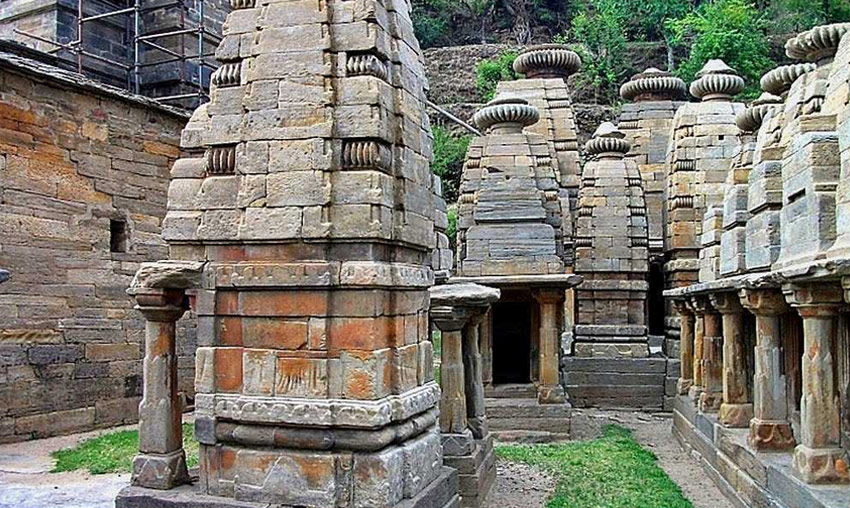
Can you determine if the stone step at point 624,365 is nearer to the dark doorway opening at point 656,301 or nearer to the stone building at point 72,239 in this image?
the dark doorway opening at point 656,301

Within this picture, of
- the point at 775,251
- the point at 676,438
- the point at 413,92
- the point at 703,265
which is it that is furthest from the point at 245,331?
the point at 676,438

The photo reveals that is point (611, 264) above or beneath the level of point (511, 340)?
above

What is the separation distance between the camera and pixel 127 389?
14.1 metres

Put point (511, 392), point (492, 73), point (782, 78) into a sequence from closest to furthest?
point (782, 78) → point (511, 392) → point (492, 73)

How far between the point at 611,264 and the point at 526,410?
15.6 ft

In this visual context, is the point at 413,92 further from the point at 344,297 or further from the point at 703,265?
the point at 703,265

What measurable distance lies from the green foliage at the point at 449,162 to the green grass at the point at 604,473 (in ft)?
68.0

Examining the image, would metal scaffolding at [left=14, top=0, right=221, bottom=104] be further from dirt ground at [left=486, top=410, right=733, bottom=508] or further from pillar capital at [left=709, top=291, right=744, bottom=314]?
pillar capital at [left=709, top=291, right=744, bottom=314]

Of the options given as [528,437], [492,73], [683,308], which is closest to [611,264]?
[683,308]

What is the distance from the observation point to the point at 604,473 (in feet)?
35.7

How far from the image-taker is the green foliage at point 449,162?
33.4 meters

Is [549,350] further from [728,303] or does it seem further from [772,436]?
[772,436]

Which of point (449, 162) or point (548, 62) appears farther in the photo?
point (449, 162)

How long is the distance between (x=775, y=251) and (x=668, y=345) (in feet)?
30.8
